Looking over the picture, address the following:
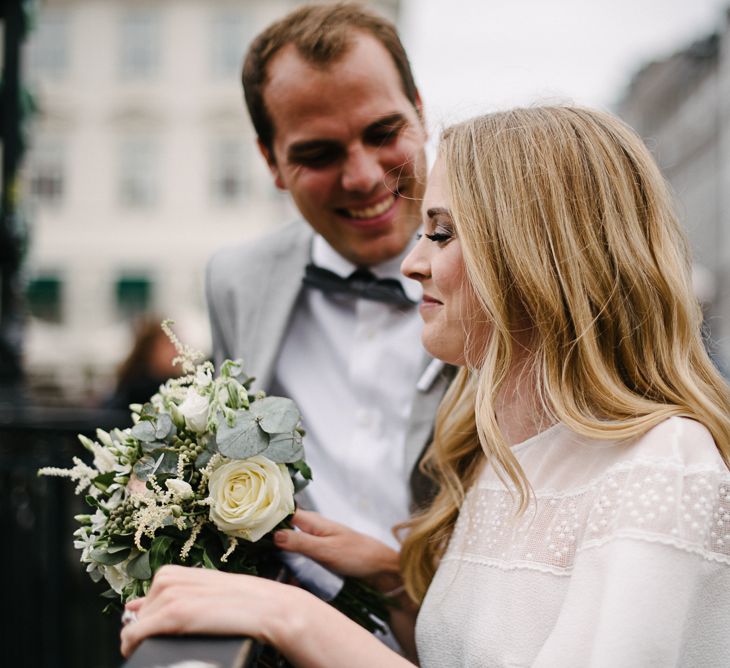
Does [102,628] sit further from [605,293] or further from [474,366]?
[605,293]

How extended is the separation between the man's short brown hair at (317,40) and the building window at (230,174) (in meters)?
23.7

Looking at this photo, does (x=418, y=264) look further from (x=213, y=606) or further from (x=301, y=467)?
(x=213, y=606)

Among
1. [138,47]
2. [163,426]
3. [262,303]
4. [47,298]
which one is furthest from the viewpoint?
[138,47]

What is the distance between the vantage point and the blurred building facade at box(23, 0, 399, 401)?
26.4m

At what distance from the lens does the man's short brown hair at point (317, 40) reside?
269cm

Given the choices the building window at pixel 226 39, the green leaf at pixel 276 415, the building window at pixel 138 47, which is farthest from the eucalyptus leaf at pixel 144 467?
the building window at pixel 138 47

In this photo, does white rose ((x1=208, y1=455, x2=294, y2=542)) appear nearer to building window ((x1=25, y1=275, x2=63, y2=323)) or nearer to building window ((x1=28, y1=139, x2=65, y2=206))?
building window ((x1=25, y1=275, x2=63, y2=323))

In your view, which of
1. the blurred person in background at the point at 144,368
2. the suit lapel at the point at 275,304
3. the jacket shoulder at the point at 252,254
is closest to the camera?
the suit lapel at the point at 275,304

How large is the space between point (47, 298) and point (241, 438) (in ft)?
87.0

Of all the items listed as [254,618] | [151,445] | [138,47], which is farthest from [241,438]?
[138,47]

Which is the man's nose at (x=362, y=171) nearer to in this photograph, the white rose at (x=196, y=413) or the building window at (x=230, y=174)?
the white rose at (x=196, y=413)

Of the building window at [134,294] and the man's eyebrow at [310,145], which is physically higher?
the man's eyebrow at [310,145]

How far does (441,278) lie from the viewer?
2.07 m

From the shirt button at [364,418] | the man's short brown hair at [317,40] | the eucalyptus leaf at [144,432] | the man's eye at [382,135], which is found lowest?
the shirt button at [364,418]
